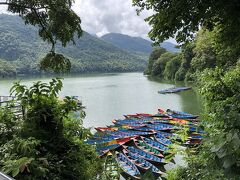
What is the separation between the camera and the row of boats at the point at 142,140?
1335cm

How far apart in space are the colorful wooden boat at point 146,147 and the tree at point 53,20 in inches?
Result: 399

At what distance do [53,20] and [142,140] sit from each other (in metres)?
13.2

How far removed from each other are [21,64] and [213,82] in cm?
14279

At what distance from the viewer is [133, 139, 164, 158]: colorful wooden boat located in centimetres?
1603

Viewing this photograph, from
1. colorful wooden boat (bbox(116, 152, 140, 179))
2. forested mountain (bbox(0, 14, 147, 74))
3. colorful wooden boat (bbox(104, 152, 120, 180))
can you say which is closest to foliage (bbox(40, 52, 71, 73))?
colorful wooden boat (bbox(104, 152, 120, 180))

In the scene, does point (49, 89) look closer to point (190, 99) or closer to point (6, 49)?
point (190, 99)

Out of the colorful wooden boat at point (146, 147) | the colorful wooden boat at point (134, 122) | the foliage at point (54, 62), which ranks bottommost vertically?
the colorful wooden boat at point (134, 122)

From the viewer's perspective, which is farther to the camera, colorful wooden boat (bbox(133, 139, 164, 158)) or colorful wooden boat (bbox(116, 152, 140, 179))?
colorful wooden boat (bbox(133, 139, 164, 158))

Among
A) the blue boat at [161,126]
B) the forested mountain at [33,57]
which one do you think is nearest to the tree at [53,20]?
the blue boat at [161,126]

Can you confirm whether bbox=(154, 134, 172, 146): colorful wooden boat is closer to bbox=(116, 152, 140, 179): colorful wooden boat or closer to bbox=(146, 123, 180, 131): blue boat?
bbox=(146, 123, 180, 131): blue boat

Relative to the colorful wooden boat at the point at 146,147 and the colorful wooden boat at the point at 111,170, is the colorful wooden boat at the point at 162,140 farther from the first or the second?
the colorful wooden boat at the point at 111,170

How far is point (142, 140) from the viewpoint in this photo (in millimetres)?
18672

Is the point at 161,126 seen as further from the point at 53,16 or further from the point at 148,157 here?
the point at 53,16

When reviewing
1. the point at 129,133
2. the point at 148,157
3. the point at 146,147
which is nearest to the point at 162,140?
the point at 146,147
